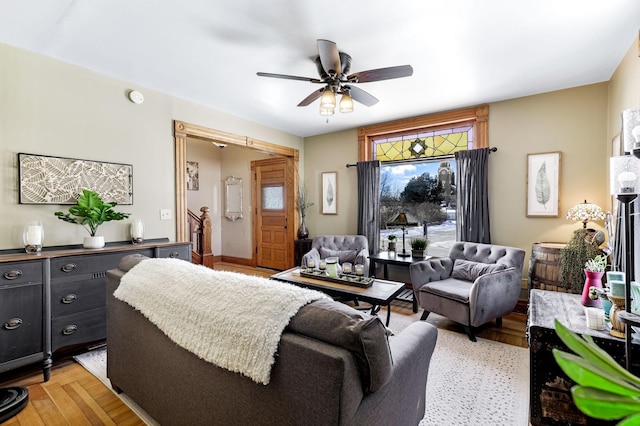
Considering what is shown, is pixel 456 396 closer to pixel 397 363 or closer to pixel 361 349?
pixel 397 363

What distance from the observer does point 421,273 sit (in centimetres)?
328

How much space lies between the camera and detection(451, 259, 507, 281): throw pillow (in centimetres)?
321

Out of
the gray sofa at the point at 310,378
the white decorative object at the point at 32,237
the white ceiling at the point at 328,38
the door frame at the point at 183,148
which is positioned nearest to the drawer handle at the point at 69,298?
the white decorative object at the point at 32,237

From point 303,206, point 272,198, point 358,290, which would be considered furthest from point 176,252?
point 272,198

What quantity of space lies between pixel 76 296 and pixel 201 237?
3.55 m

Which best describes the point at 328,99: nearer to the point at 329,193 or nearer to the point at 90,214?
the point at 90,214

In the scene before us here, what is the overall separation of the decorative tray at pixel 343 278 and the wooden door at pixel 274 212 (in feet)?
7.97

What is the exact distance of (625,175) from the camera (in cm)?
148

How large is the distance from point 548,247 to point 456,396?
2.06m

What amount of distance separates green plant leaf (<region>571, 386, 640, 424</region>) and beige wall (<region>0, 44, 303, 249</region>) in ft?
12.0

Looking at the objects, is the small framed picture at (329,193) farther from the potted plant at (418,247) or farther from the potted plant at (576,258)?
the potted plant at (576,258)

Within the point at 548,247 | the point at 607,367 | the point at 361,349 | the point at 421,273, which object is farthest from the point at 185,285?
the point at 548,247

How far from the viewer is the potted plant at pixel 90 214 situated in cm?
263

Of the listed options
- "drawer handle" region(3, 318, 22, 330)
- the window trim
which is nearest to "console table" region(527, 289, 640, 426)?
the window trim
